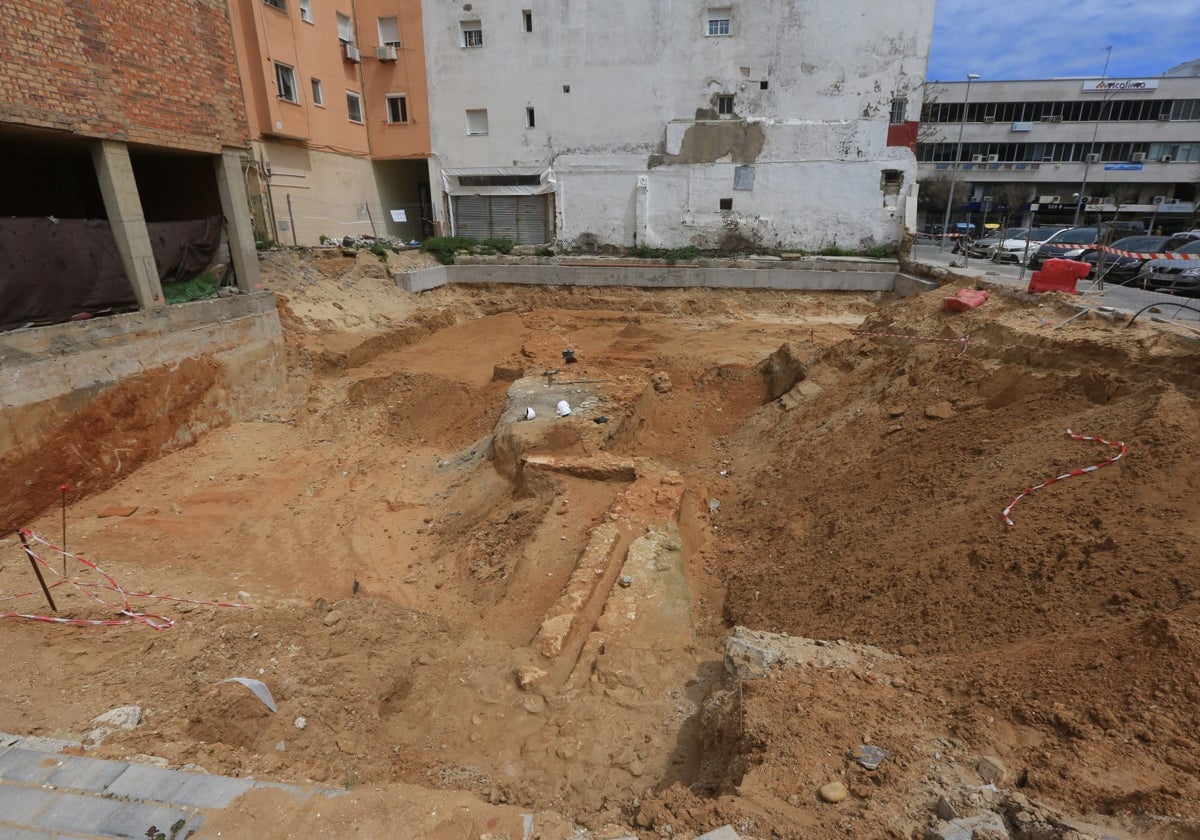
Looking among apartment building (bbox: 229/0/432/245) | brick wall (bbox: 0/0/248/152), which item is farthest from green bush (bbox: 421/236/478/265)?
brick wall (bbox: 0/0/248/152)

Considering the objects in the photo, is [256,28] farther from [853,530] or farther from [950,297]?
[853,530]

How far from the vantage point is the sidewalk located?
8.73 feet

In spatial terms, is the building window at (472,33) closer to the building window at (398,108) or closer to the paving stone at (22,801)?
the building window at (398,108)

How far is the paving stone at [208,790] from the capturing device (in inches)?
109

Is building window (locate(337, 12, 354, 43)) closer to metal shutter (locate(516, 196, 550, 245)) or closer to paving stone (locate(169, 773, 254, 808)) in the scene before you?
metal shutter (locate(516, 196, 550, 245))

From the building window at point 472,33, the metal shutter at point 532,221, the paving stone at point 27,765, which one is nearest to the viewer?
the paving stone at point 27,765

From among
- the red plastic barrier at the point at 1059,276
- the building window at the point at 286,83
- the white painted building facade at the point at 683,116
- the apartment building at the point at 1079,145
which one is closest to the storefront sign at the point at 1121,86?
the apartment building at the point at 1079,145

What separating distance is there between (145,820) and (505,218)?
22.8 metres

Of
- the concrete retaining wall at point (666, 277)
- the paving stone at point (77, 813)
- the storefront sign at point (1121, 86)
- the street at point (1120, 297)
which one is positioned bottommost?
the paving stone at point (77, 813)

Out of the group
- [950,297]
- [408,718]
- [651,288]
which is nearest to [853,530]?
[408,718]

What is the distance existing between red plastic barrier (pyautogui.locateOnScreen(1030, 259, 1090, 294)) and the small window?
70.4 feet

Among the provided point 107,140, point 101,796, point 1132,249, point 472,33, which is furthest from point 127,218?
point 1132,249

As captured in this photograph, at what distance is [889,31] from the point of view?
64.8 feet

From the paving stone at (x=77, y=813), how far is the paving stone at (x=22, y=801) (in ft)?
0.14
